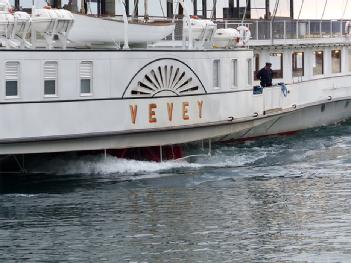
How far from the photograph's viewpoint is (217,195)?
27.5 m

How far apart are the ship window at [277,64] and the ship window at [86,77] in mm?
13286

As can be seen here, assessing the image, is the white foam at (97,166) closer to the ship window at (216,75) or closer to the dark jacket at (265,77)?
the ship window at (216,75)

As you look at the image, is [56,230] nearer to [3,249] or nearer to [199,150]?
[3,249]

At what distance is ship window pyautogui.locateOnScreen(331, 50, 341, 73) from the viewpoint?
151ft

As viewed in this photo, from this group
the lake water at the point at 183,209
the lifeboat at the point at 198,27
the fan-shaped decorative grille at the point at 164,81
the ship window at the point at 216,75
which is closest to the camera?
the lake water at the point at 183,209

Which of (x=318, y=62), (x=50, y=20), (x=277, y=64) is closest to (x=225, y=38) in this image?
(x=277, y=64)

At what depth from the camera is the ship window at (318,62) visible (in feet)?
147

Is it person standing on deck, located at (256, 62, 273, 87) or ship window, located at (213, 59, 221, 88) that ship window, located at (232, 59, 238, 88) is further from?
person standing on deck, located at (256, 62, 273, 87)

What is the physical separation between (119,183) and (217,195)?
9.97 ft

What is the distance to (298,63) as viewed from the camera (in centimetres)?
4362

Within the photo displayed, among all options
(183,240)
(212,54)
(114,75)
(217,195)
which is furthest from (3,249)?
(212,54)

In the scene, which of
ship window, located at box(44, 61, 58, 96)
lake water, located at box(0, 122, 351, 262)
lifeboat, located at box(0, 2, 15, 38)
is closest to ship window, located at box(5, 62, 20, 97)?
lifeboat, located at box(0, 2, 15, 38)

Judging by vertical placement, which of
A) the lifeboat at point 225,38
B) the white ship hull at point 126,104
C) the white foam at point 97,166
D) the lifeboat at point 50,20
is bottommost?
the white foam at point 97,166


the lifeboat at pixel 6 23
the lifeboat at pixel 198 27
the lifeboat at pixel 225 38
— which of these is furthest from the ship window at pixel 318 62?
the lifeboat at pixel 6 23
